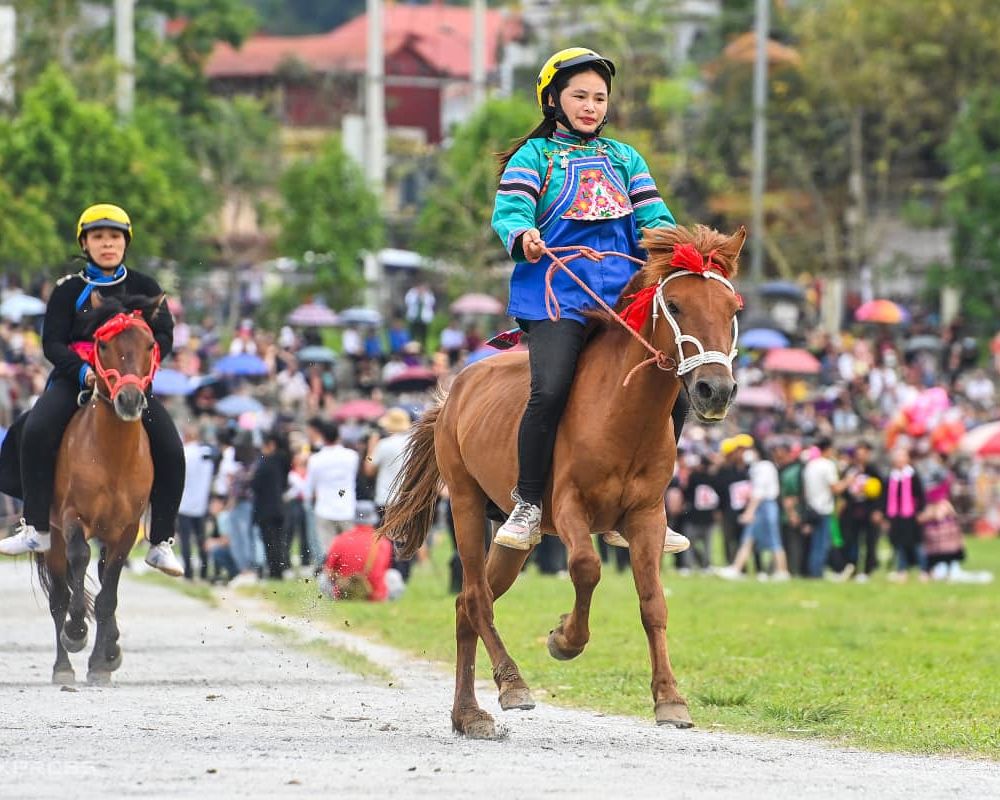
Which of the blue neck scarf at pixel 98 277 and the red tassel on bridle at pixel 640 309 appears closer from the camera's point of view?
the red tassel on bridle at pixel 640 309

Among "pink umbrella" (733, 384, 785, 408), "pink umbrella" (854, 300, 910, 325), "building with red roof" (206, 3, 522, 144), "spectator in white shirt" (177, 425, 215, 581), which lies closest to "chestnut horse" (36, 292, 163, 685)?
"spectator in white shirt" (177, 425, 215, 581)

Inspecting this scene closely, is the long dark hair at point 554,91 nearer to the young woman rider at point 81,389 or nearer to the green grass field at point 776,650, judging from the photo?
the green grass field at point 776,650

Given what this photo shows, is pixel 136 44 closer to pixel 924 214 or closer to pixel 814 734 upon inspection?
pixel 924 214

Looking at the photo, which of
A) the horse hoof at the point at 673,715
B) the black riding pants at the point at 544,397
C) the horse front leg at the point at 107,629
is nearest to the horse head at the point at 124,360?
the horse front leg at the point at 107,629

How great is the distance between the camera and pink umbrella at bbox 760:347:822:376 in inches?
1665

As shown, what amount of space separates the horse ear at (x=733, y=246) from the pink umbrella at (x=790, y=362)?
32801mm

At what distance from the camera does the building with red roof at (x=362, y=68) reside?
82.1 meters

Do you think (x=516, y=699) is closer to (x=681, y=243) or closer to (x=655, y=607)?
(x=655, y=607)

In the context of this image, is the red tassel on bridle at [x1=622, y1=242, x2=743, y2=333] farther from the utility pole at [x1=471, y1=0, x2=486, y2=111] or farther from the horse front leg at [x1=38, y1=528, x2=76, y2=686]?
the utility pole at [x1=471, y1=0, x2=486, y2=111]

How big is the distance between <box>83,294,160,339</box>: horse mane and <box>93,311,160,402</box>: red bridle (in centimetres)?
8

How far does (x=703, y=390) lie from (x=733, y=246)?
841 millimetres

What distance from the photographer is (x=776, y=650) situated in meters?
16.8

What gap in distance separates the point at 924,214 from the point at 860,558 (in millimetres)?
27188

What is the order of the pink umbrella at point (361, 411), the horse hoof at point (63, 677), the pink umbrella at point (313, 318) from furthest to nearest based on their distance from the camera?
1. the pink umbrella at point (313, 318)
2. the pink umbrella at point (361, 411)
3. the horse hoof at point (63, 677)
